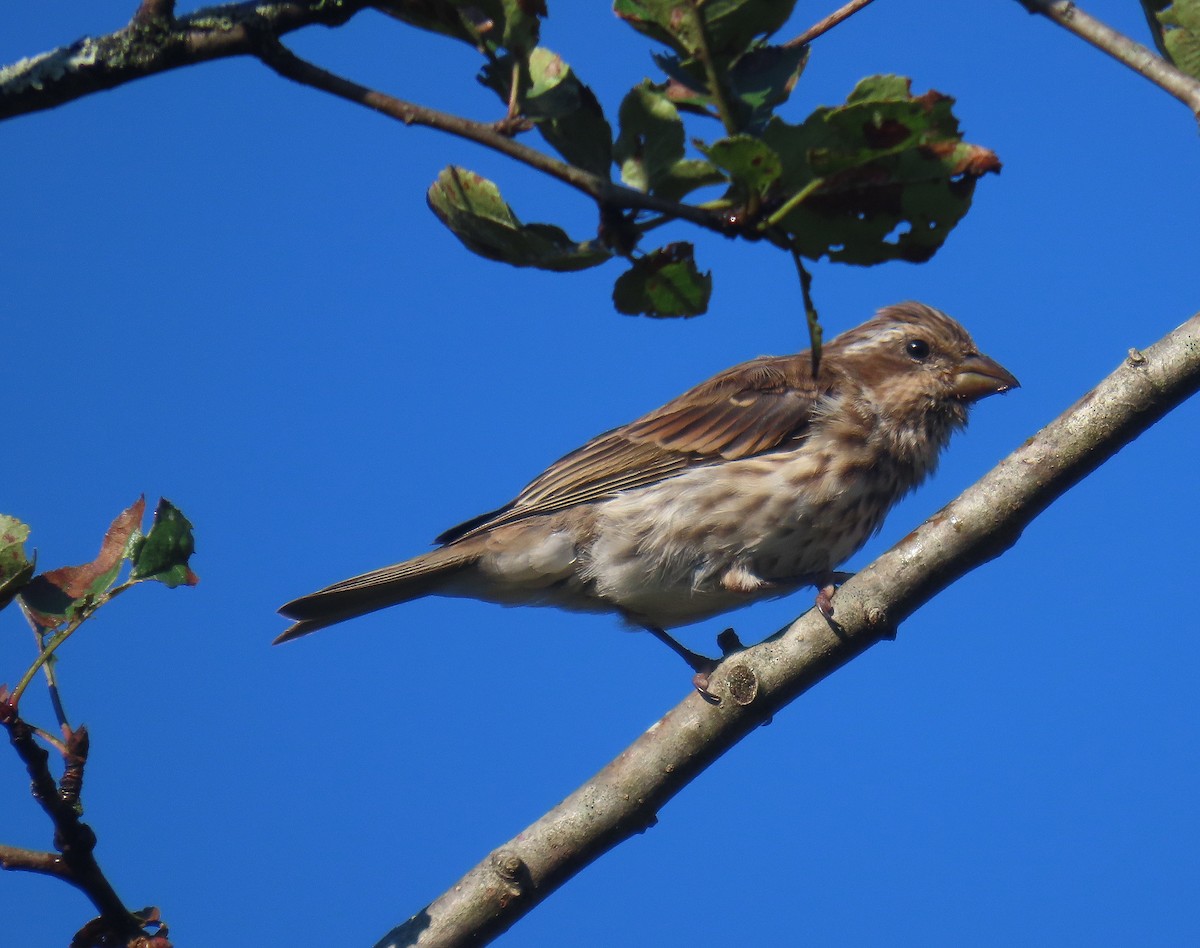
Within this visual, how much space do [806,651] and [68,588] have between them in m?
1.92

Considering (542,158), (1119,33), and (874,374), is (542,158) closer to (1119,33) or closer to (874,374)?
(1119,33)

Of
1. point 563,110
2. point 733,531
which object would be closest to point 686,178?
point 563,110

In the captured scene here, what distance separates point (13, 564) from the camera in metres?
2.55

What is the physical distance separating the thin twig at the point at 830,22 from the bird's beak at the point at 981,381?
431 cm

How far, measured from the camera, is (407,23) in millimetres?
1892

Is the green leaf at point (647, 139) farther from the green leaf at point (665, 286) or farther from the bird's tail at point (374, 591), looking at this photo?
the bird's tail at point (374, 591)

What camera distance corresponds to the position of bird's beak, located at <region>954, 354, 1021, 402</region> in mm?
6535

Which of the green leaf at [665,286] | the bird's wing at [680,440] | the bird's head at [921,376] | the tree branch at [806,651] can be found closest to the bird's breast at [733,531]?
the bird's wing at [680,440]

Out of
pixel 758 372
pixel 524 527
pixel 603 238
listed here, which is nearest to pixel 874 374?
pixel 758 372

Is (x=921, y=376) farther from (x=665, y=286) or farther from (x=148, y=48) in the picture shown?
(x=148, y=48)

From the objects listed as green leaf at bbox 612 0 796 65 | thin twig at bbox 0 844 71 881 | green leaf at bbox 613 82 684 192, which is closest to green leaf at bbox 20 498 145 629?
thin twig at bbox 0 844 71 881

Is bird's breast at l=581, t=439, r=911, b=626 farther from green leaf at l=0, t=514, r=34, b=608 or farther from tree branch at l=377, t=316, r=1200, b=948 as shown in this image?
green leaf at l=0, t=514, r=34, b=608

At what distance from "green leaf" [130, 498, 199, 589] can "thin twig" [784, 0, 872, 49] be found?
1628 mm

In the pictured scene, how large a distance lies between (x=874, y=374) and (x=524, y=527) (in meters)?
1.97
